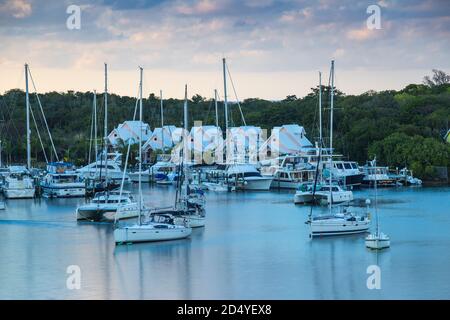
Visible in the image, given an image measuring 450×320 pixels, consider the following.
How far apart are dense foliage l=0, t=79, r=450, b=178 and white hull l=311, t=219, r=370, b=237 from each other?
1146 inches

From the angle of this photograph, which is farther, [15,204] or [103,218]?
[15,204]

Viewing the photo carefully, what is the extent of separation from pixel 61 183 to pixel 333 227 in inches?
840

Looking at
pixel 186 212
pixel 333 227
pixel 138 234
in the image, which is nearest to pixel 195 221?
pixel 186 212

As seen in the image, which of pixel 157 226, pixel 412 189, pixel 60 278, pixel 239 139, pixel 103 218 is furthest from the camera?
pixel 239 139

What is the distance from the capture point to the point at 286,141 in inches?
2731

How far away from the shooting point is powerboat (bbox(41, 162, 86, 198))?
5131 centimetres

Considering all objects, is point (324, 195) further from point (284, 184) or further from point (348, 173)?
point (284, 184)

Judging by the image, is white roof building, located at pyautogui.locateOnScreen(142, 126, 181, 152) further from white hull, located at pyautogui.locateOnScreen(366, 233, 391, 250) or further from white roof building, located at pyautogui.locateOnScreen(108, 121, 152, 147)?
white hull, located at pyautogui.locateOnScreen(366, 233, 391, 250)

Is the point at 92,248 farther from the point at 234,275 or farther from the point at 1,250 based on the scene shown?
the point at 234,275

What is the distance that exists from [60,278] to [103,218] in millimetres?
11233

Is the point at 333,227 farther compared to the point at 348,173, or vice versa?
the point at 348,173

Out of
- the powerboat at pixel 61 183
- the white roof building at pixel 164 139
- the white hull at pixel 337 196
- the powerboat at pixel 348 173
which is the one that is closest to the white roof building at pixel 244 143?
the powerboat at pixel 348 173

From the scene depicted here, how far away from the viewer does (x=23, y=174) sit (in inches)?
2069
